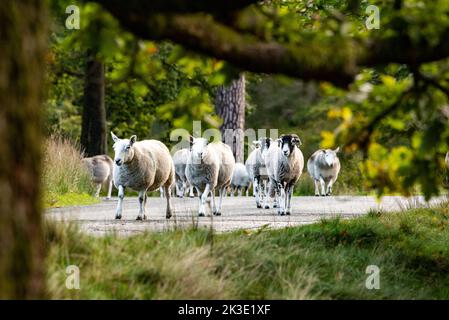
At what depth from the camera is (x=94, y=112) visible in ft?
101

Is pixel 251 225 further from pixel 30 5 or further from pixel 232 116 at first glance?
pixel 232 116

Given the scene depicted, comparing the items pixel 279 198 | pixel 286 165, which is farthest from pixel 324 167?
pixel 279 198

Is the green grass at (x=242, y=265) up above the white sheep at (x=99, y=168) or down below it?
below

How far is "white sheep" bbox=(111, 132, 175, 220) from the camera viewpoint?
16.6 meters

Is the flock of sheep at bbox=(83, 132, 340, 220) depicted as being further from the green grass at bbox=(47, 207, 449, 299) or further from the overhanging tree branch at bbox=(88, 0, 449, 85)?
the overhanging tree branch at bbox=(88, 0, 449, 85)

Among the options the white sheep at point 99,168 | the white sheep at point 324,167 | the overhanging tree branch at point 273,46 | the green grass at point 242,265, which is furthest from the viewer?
the white sheep at point 324,167

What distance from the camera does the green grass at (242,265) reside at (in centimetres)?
868

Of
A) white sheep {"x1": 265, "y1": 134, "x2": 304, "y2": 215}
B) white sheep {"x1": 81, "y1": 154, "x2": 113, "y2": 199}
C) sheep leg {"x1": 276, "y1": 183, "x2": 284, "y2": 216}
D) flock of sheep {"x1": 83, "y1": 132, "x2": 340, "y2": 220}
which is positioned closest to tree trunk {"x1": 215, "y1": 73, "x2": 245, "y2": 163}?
flock of sheep {"x1": 83, "y1": 132, "x2": 340, "y2": 220}

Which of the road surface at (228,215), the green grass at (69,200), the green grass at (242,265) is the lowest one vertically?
the green grass at (242,265)

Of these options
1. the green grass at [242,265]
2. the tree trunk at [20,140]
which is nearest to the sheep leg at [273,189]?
the green grass at [242,265]

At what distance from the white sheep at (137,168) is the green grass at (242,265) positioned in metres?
4.38

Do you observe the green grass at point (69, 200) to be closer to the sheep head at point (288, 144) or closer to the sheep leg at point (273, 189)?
the sheep leg at point (273, 189)

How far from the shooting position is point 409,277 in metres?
11.4

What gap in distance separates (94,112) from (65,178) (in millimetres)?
7800
